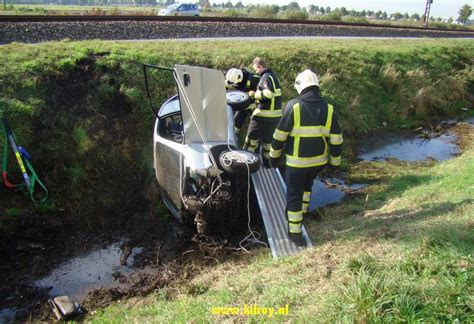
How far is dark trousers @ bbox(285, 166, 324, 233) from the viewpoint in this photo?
467 centimetres

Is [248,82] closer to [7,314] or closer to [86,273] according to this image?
[86,273]

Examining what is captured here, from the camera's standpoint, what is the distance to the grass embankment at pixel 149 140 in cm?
358

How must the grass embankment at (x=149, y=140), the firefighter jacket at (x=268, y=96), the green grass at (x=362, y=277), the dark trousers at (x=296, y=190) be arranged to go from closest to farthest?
the green grass at (x=362, y=277)
the grass embankment at (x=149, y=140)
the dark trousers at (x=296, y=190)
the firefighter jacket at (x=268, y=96)

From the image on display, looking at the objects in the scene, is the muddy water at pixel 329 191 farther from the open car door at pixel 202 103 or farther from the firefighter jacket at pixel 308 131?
the open car door at pixel 202 103

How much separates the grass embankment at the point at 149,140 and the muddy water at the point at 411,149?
63 cm

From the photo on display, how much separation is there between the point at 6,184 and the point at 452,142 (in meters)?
10.1

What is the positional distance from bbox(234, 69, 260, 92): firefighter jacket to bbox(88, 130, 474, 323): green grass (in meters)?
2.51

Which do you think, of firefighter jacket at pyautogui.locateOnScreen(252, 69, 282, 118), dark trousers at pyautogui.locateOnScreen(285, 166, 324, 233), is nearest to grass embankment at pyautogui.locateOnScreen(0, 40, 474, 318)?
dark trousers at pyautogui.locateOnScreen(285, 166, 324, 233)

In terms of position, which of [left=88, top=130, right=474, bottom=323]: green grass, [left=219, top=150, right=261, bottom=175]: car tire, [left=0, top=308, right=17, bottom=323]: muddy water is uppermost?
[left=219, top=150, right=261, bottom=175]: car tire

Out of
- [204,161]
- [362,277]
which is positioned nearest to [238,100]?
[204,161]

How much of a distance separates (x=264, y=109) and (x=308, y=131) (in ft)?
6.00

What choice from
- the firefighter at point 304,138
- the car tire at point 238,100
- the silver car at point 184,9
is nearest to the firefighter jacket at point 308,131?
the firefighter at point 304,138

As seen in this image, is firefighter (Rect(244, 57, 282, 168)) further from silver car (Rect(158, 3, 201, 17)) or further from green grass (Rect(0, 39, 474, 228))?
silver car (Rect(158, 3, 201, 17))

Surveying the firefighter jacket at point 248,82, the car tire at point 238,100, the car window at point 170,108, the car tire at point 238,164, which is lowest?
the car tire at point 238,164
